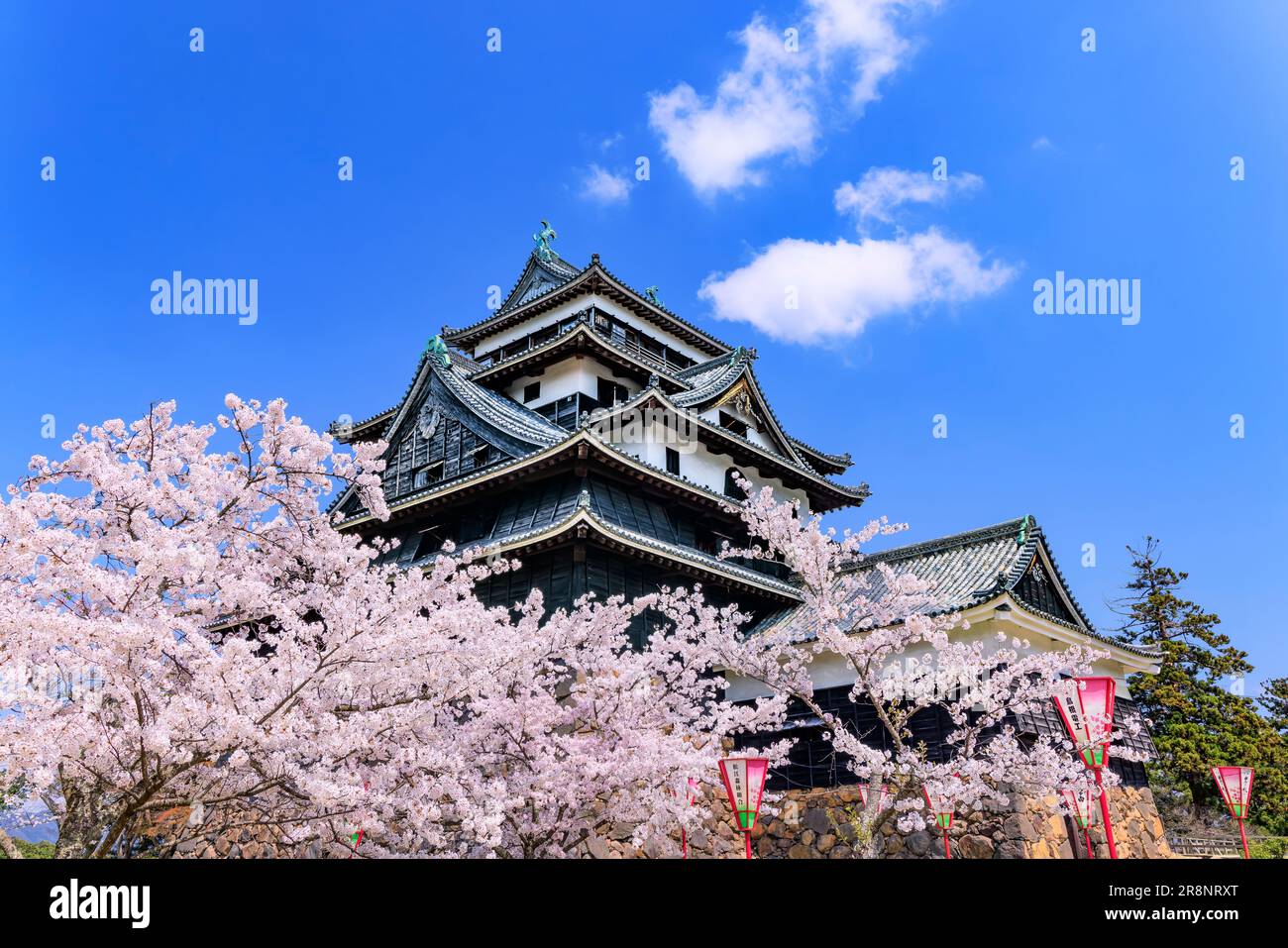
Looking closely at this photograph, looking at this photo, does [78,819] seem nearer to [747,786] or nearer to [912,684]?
[747,786]

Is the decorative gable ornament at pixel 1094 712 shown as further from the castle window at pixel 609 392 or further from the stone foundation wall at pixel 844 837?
the castle window at pixel 609 392

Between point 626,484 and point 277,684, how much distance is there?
13.0 metres

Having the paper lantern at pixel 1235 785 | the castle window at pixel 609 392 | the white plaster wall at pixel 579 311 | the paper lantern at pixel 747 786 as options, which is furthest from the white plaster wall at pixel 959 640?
the white plaster wall at pixel 579 311

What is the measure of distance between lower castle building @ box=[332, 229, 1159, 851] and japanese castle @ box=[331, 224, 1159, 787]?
0.17ft

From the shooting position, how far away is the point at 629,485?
67.7ft

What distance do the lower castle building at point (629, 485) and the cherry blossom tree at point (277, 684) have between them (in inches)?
136

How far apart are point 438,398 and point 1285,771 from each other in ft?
89.5

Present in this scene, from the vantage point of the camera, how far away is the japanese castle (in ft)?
59.2

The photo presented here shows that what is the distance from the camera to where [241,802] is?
29.3ft

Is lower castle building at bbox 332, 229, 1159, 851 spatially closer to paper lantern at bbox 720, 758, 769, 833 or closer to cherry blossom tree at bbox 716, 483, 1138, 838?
cherry blossom tree at bbox 716, 483, 1138, 838

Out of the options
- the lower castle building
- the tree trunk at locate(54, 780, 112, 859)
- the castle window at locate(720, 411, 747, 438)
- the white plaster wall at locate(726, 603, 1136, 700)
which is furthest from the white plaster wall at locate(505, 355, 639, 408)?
the tree trunk at locate(54, 780, 112, 859)
